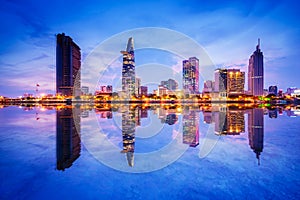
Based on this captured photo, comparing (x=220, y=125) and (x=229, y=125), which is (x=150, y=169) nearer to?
(x=220, y=125)

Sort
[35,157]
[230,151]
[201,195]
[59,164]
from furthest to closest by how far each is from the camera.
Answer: [230,151] < [35,157] < [59,164] < [201,195]

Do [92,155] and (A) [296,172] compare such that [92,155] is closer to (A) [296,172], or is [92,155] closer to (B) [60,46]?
(A) [296,172]

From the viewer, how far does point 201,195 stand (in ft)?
17.8

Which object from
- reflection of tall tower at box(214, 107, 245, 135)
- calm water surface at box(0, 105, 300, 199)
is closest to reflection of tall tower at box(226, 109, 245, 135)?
reflection of tall tower at box(214, 107, 245, 135)

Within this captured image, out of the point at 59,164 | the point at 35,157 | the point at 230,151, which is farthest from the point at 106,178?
the point at 230,151

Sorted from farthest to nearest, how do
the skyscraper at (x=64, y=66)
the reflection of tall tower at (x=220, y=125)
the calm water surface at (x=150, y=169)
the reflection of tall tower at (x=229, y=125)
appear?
the skyscraper at (x=64, y=66), the reflection of tall tower at (x=220, y=125), the reflection of tall tower at (x=229, y=125), the calm water surface at (x=150, y=169)

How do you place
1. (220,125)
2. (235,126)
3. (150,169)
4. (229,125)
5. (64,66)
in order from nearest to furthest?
(150,169) < (235,126) < (229,125) < (220,125) < (64,66)

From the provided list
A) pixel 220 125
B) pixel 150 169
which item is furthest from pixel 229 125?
pixel 150 169

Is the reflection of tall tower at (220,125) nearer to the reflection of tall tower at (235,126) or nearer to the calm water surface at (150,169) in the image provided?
the reflection of tall tower at (235,126)

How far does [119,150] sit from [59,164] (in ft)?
9.26

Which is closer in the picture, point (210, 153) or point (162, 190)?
point (162, 190)

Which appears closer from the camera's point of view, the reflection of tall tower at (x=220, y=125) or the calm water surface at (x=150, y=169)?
the calm water surface at (x=150, y=169)

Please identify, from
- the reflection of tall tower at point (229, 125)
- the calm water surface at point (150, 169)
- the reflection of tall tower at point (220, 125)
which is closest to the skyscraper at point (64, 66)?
the reflection of tall tower at point (220, 125)

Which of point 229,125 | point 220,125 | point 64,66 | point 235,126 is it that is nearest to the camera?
point 235,126
